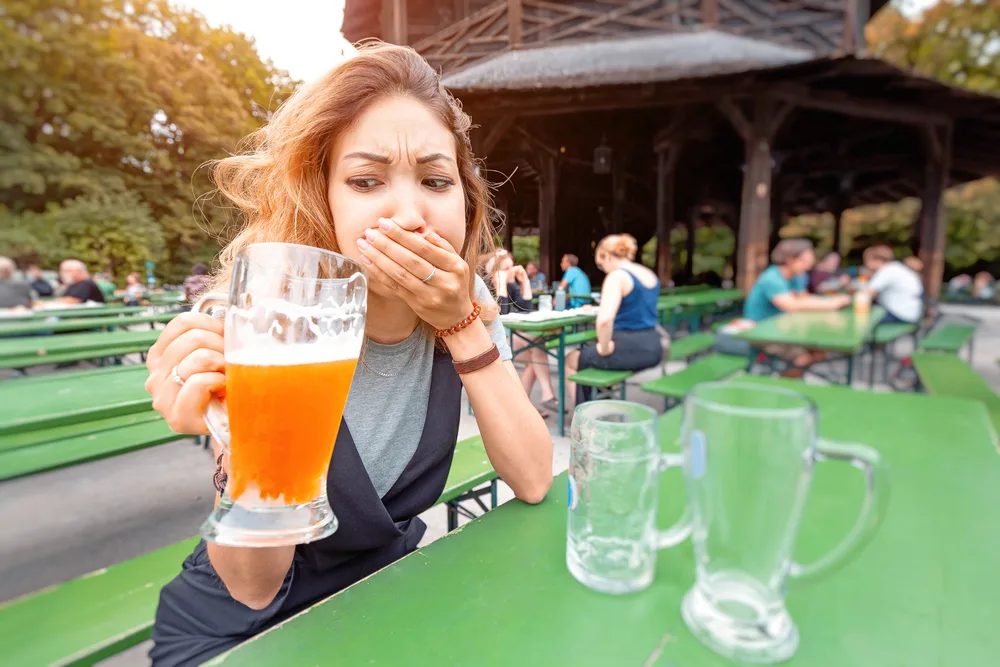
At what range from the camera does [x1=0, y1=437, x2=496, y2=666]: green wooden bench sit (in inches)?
44.5

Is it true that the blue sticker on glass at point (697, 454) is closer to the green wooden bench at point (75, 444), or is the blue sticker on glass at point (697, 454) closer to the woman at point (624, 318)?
the green wooden bench at point (75, 444)

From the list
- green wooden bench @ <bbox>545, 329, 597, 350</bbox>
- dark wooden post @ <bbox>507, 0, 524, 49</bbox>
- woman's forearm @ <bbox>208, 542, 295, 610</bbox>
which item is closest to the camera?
woman's forearm @ <bbox>208, 542, 295, 610</bbox>

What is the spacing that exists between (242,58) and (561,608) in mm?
31610

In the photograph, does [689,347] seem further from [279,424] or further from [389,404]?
[279,424]

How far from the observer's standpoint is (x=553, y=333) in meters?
4.83

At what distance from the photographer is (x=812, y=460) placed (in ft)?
1.59

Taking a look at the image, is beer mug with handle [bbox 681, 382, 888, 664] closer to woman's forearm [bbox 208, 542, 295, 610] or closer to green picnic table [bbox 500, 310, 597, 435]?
woman's forearm [bbox 208, 542, 295, 610]

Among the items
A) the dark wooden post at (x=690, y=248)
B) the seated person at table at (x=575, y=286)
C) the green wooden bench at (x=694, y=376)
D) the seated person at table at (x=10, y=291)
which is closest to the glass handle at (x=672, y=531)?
the green wooden bench at (x=694, y=376)

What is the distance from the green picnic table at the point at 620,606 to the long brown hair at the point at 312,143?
0.65m

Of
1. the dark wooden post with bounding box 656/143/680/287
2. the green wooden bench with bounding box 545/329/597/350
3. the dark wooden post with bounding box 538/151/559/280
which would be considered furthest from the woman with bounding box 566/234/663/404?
the dark wooden post with bounding box 538/151/559/280

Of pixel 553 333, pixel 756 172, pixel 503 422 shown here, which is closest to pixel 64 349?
pixel 553 333

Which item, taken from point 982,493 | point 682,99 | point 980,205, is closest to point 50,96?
point 682,99

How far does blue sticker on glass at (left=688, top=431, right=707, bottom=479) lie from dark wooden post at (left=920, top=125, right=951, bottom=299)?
12295 millimetres

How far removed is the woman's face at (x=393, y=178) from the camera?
884mm
